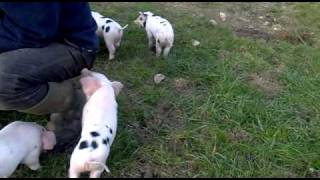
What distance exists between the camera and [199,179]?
11.1 ft

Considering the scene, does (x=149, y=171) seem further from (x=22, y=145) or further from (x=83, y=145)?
(x=22, y=145)

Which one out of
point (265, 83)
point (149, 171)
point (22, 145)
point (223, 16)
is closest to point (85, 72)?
point (22, 145)

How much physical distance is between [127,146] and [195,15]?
9.89ft

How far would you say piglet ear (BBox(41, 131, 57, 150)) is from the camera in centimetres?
333

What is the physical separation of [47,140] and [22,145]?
0.70 ft

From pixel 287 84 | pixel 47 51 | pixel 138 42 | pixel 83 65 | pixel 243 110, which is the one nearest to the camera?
pixel 47 51

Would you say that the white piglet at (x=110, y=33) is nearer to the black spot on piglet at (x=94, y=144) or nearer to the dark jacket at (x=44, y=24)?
the dark jacket at (x=44, y=24)

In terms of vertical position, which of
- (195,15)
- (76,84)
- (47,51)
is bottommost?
(195,15)

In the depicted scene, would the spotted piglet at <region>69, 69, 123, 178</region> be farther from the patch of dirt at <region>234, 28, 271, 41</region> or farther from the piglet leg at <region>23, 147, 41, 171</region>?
the patch of dirt at <region>234, 28, 271, 41</region>

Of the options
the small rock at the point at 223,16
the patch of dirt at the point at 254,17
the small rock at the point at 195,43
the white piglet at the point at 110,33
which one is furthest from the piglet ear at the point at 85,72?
the small rock at the point at 223,16

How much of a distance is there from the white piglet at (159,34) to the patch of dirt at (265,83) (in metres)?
0.86

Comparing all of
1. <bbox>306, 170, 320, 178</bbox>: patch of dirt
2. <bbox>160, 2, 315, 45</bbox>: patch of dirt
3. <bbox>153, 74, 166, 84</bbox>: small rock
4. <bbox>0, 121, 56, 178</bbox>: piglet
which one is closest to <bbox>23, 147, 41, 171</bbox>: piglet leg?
<bbox>0, 121, 56, 178</bbox>: piglet

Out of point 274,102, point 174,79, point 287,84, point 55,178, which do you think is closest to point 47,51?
point 55,178

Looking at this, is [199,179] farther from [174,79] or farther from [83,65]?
[174,79]
